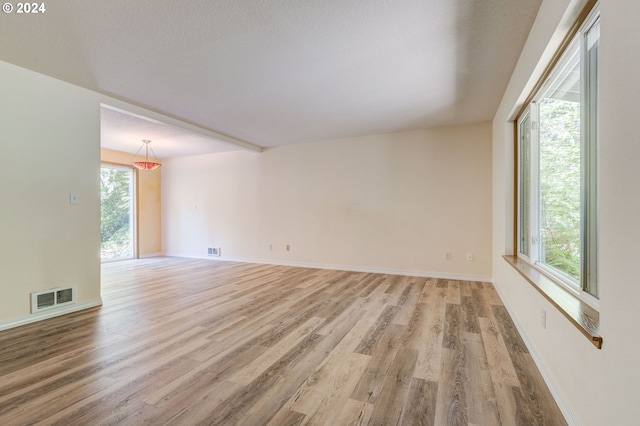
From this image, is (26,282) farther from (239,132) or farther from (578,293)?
(578,293)

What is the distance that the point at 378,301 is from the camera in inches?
136

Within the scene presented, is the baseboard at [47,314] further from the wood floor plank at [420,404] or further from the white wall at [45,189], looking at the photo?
the wood floor plank at [420,404]

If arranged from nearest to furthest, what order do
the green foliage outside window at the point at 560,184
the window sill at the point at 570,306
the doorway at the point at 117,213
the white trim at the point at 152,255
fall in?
1. the window sill at the point at 570,306
2. the green foliage outside window at the point at 560,184
3. the doorway at the point at 117,213
4. the white trim at the point at 152,255

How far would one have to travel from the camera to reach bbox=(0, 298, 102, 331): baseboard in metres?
2.69

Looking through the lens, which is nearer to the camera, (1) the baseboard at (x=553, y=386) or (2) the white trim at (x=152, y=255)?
(1) the baseboard at (x=553, y=386)

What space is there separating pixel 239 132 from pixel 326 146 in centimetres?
162

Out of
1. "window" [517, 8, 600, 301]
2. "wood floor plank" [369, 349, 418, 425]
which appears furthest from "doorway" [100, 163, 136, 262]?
"window" [517, 8, 600, 301]

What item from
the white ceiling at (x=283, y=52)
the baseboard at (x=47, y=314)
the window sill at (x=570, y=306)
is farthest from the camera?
the baseboard at (x=47, y=314)

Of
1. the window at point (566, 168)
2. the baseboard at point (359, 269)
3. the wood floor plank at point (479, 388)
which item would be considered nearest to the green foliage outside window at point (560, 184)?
the window at point (566, 168)

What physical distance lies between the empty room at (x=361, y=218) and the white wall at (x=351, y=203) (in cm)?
5

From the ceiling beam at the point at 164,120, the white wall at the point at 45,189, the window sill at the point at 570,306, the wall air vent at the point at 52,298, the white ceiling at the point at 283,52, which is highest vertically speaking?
the white ceiling at the point at 283,52

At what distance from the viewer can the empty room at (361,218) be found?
1472mm

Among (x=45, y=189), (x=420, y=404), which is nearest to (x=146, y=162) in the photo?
(x=45, y=189)

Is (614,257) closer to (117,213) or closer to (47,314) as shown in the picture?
(47,314)
